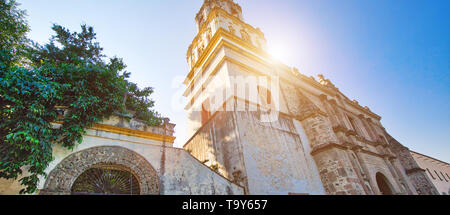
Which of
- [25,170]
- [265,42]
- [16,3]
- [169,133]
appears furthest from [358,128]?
[16,3]

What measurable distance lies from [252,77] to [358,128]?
38.1 ft

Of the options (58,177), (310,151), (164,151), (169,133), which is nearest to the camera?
(58,177)

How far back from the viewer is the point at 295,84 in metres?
15.1

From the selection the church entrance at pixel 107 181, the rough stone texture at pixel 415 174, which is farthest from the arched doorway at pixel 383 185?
the church entrance at pixel 107 181

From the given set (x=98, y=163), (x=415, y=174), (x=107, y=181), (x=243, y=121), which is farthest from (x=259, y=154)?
(x=415, y=174)

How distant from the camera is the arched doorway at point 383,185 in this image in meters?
12.4

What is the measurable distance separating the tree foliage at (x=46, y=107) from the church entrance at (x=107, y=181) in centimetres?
90

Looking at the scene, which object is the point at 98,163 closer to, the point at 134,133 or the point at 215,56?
the point at 134,133

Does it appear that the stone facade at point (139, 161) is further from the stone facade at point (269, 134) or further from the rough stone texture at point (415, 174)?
the rough stone texture at point (415, 174)

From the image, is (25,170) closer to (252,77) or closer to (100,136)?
(100,136)

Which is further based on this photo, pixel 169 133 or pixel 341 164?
pixel 341 164

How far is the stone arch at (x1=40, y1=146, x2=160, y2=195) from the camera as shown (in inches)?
182

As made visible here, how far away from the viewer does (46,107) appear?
4977mm

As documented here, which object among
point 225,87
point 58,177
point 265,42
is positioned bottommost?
point 58,177
